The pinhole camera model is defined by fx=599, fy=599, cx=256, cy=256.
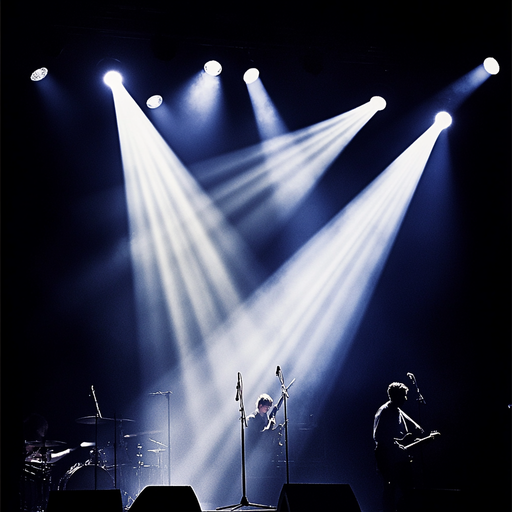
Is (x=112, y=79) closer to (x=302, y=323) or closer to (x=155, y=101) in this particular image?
(x=155, y=101)

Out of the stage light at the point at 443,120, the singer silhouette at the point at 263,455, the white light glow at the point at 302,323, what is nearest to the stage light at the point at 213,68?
the white light glow at the point at 302,323

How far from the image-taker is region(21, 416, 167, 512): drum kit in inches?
245

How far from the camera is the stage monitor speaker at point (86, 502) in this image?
3.65 metres

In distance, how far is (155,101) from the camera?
7820mm

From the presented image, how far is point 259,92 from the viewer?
25.9ft

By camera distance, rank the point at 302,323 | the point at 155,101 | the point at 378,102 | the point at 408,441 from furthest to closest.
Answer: the point at 302,323 < the point at 378,102 < the point at 155,101 < the point at 408,441

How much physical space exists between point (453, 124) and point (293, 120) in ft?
7.21

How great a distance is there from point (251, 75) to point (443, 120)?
2822 millimetres

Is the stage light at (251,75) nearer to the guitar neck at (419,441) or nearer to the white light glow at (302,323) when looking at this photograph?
the white light glow at (302,323)

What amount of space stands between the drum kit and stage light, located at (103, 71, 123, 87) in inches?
158

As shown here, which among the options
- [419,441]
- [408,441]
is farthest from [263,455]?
[419,441]

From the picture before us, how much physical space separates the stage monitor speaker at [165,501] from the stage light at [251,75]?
512cm

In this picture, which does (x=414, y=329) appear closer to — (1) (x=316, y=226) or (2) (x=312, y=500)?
(1) (x=316, y=226)

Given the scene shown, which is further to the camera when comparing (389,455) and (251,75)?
(251,75)
